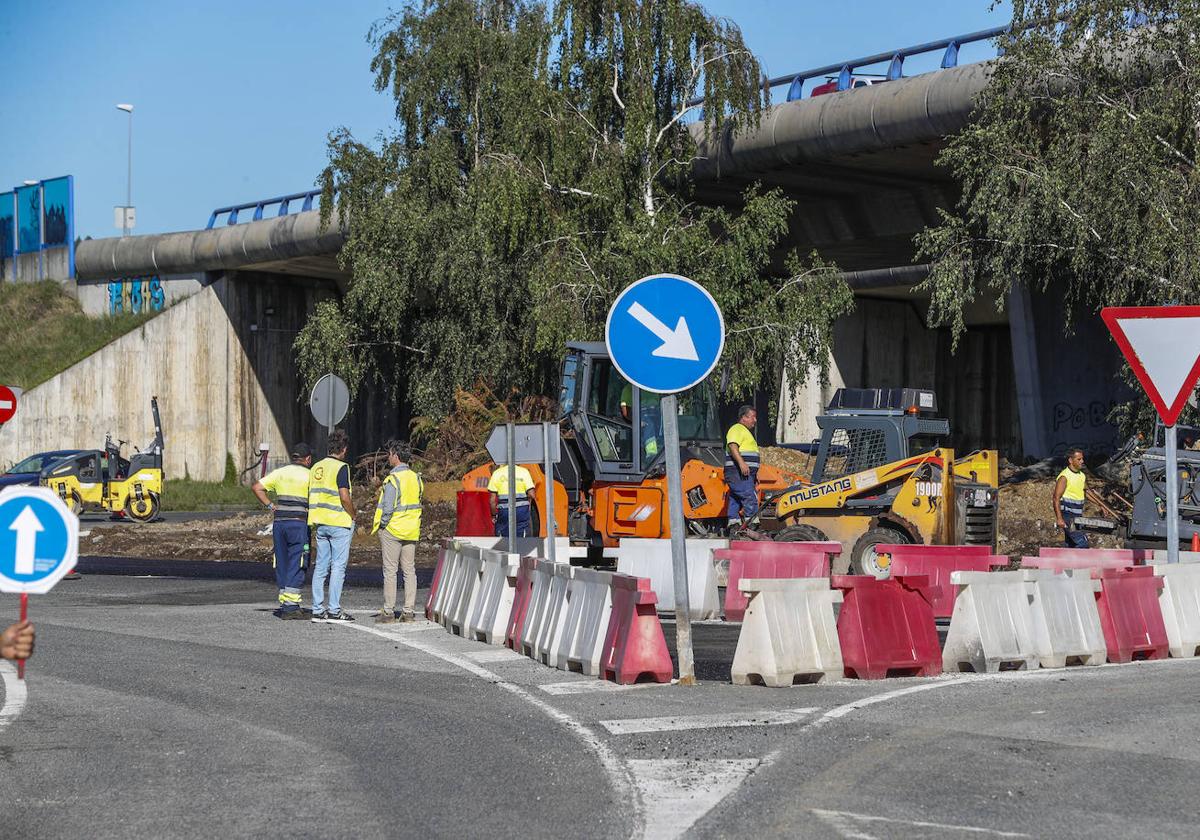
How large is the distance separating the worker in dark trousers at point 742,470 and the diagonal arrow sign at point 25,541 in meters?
13.1

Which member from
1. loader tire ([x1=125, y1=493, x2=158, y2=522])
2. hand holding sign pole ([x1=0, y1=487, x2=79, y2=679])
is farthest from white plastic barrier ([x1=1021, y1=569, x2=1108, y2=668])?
loader tire ([x1=125, y1=493, x2=158, y2=522])

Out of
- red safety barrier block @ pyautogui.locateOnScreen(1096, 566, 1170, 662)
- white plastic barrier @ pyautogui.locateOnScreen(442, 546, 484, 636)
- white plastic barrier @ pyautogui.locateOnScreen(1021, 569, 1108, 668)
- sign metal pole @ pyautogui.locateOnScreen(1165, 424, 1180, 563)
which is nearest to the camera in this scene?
white plastic barrier @ pyautogui.locateOnScreen(1021, 569, 1108, 668)

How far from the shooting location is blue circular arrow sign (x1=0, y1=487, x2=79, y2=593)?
22.1 ft

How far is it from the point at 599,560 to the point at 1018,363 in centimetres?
2256

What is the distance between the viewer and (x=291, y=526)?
52.9ft

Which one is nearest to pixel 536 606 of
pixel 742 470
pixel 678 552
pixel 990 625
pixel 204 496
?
pixel 678 552

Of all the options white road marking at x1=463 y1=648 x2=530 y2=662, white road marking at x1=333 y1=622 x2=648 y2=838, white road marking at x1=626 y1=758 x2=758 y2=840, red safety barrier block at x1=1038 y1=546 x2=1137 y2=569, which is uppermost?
red safety barrier block at x1=1038 y1=546 x2=1137 y2=569

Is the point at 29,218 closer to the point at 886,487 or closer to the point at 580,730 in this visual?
the point at 886,487

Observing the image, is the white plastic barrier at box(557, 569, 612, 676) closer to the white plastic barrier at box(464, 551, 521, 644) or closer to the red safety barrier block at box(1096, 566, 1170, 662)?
the white plastic barrier at box(464, 551, 521, 644)

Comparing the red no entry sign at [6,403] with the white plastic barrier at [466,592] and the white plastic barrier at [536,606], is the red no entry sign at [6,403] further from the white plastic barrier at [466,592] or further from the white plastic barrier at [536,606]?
the white plastic barrier at [536,606]

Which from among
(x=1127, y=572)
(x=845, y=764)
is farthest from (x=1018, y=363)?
(x=845, y=764)

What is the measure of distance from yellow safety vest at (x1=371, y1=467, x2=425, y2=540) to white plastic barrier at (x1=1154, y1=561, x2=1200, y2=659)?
22.7 ft

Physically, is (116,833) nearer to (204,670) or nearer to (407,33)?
(204,670)

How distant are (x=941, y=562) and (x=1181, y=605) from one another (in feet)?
11.8
